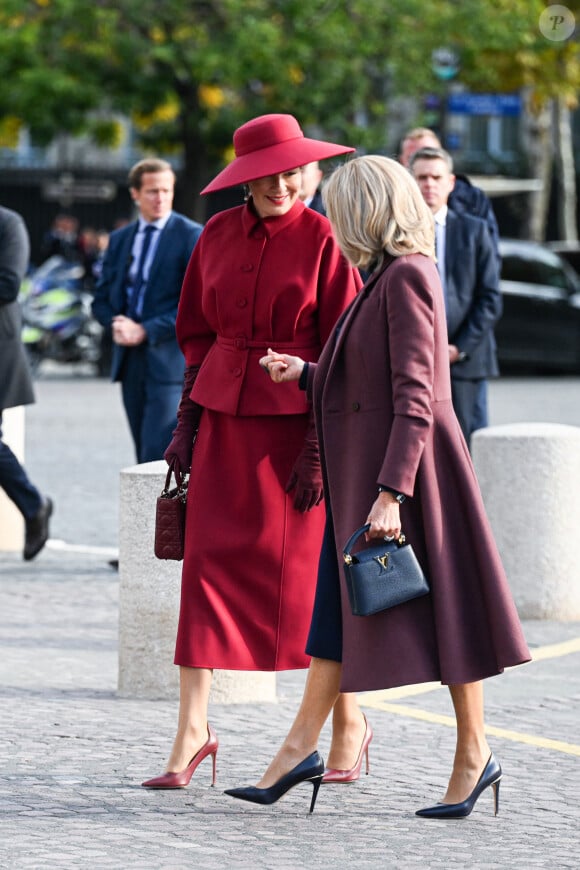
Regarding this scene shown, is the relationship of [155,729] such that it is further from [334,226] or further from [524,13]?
[524,13]

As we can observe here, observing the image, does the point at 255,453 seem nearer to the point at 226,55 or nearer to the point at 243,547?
the point at 243,547

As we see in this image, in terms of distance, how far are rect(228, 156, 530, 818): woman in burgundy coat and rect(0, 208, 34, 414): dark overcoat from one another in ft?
14.7

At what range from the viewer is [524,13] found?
28547 mm

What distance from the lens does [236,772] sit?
214 inches

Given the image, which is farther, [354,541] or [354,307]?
[354,307]

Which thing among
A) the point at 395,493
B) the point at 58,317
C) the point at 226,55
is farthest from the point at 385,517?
the point at 226,55

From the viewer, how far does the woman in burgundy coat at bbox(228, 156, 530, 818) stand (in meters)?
4.72

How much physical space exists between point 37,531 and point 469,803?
15.7ft

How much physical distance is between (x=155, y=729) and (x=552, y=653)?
2.15 m

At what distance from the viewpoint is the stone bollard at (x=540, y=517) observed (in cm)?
823

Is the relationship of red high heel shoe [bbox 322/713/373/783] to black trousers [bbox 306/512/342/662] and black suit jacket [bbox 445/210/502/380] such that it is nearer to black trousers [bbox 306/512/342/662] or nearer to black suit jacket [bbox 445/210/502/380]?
black trousers [bbox 306/512/342/662]

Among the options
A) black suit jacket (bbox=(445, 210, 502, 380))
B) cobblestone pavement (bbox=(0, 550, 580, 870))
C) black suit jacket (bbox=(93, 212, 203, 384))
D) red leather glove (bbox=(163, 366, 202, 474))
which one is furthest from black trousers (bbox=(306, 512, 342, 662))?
black suit jacket (bbox=(93, 212, 203, 384))

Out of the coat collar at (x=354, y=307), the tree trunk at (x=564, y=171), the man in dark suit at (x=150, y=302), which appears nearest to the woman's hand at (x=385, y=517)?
the coat collar at (x=354, y=307)

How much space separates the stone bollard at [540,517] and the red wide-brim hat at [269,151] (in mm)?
3216
